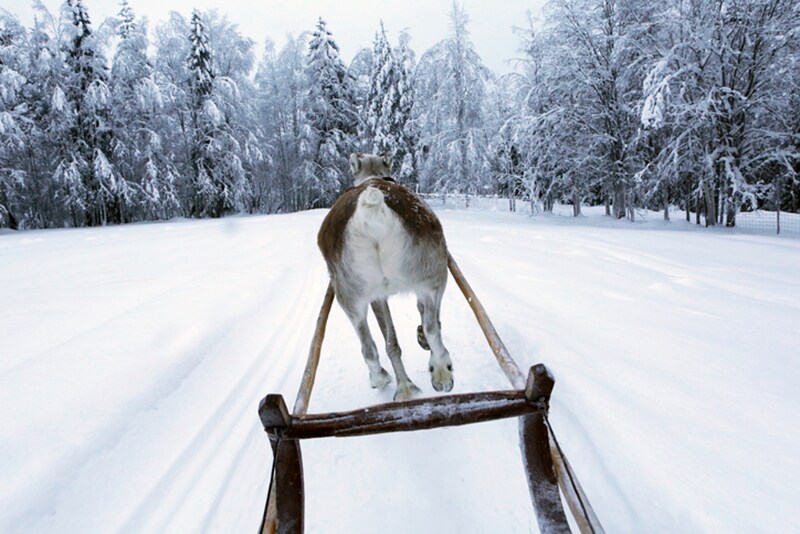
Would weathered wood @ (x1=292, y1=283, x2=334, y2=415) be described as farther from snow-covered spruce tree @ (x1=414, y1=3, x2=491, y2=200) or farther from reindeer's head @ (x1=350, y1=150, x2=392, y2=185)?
snow-covered spruce tree @ (x1=414, y1=3, x2=491, y2=200)

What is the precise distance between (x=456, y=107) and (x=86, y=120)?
22.7 metres

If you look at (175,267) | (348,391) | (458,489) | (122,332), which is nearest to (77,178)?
(175,267)

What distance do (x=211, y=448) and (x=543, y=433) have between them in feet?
6.65

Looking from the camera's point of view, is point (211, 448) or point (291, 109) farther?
point (291, 109)

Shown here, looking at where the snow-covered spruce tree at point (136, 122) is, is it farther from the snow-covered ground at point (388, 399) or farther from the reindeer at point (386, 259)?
the reindeer at point (386, 259)

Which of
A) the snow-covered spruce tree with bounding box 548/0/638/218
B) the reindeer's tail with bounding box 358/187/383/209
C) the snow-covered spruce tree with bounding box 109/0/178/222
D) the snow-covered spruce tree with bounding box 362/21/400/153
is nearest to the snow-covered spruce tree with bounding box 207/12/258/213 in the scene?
the snow-covered spruce tree with bounding box 109/0/178/222

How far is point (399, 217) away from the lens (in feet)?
7.17

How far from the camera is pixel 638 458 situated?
1942 millimetres

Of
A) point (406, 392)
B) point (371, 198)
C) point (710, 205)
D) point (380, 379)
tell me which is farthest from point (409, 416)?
point (710, 205)

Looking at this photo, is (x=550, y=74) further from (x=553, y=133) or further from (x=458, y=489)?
(x=458, y=489)

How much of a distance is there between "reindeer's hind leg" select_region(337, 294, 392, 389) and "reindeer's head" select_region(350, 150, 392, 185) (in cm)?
138

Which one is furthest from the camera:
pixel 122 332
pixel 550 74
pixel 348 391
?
pixel 550 74

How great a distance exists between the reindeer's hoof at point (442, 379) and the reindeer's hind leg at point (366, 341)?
1.32 feet

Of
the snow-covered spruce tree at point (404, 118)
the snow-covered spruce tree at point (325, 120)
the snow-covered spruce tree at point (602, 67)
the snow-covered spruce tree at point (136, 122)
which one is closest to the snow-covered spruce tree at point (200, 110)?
the snow-covered spruce tree at point (136, 122)
